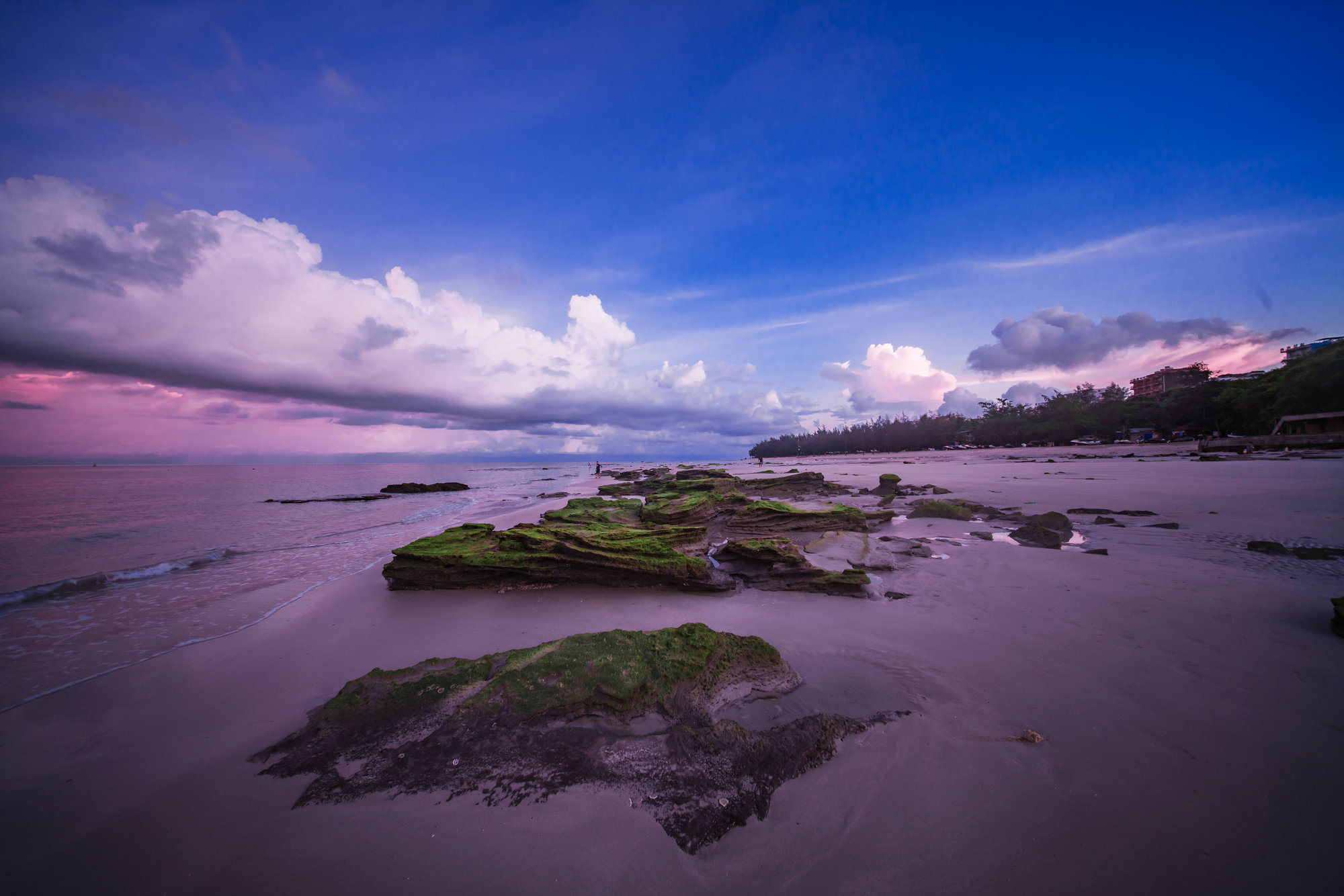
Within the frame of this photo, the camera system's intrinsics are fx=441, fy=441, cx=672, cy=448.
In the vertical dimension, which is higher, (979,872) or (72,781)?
(979,872)

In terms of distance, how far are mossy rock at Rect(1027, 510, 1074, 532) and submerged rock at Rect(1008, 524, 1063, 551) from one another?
82 centimetres

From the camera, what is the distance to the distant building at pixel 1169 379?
7250 cm

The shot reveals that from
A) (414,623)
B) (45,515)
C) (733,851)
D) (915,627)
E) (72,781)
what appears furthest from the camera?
(45,515)

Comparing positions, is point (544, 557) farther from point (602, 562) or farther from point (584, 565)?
point (602, 562)

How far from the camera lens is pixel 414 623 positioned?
5.81m

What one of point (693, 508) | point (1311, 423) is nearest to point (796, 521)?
point (693, 508)

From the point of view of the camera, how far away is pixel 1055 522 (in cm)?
926

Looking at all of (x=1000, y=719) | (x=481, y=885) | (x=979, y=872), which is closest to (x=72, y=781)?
(x=481, y=885)

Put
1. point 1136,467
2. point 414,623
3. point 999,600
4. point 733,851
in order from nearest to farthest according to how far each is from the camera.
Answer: point 733,851 < point 999,600 < point 414,623 < point 1136,467

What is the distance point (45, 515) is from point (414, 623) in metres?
24.3

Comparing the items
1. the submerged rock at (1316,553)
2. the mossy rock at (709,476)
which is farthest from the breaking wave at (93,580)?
the submerged rock at (1316,553)

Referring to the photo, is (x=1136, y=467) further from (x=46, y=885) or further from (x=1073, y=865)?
(x=46, y=885)

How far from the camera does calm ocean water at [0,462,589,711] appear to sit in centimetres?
577

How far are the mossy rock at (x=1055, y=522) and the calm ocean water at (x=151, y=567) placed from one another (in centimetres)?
1439
